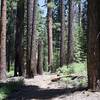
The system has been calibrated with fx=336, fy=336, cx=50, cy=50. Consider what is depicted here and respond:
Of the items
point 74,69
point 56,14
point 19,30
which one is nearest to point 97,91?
point 74,69

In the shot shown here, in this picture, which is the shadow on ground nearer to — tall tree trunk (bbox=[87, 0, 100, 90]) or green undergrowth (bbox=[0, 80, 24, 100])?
green undergrowth (bbox=[0, 80, 24, 100])

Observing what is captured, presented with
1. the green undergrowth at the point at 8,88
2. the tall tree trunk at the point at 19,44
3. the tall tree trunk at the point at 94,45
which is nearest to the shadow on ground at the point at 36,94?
the green undergrowth at the point at 8,88

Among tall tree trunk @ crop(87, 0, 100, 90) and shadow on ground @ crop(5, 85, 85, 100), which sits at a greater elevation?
tall tree trunk @ crop(87, 0, 100, 90)

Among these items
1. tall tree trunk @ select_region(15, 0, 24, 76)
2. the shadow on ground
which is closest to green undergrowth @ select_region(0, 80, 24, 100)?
the shadow on ground

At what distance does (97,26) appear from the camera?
1051 cm

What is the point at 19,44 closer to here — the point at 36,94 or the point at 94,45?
the point at 36,94

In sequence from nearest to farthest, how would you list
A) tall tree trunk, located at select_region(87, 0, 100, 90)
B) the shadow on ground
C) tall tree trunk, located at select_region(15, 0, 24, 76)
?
1. tall tree trunk, located at select_region(87, 0, 100, 90)
2. the shadow on ground
3. tall tree trunk, located at select_region(15, 0, 24, 76)

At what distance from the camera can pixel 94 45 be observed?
10.5 m

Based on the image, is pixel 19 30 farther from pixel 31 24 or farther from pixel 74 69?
pixel 74 69

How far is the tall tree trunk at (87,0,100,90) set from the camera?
34.2ft

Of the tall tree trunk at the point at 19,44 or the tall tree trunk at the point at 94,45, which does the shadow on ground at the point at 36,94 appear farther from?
the tall tree trunk at the point at 19,44

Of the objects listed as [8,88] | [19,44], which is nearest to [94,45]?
[8,88]

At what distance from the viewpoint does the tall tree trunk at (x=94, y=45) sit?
10.4 metres

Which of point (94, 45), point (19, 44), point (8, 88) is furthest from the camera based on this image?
point (19, 44)
